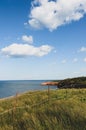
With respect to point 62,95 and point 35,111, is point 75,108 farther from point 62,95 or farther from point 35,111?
point 62,95

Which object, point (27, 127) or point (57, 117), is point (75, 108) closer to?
point (57, 117)

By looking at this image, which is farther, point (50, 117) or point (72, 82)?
point (72, 82)

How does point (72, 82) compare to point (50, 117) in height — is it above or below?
above

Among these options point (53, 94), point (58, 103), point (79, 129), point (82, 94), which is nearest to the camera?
point (79, 129)

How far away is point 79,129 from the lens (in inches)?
819

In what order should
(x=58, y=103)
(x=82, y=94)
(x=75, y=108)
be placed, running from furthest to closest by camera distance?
(x=82, y=94) < (x=58, y=103) < (x=75, y=108)

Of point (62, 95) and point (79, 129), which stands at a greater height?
point (62, 95)

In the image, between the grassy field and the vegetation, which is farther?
the vegetation

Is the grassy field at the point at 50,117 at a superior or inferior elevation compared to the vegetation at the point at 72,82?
inferior

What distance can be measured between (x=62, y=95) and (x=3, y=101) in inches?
277

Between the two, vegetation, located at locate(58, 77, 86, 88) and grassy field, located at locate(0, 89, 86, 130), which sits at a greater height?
vegetation, located at locate(58, 77, 86, 88)

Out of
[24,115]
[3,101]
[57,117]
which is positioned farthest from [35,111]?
[3,101]

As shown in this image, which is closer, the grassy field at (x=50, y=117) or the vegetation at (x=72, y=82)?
the grassy field at (x=50, y=117)

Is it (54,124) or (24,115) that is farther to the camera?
(24,115)
